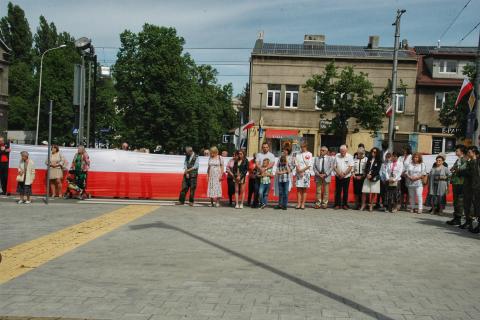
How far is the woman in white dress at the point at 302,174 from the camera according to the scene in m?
14.3

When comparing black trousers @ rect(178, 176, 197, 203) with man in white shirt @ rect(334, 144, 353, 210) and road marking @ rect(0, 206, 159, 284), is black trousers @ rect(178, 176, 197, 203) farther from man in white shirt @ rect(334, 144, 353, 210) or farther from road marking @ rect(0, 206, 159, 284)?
man in white shirt @ rect(334, 144, 353, 210)

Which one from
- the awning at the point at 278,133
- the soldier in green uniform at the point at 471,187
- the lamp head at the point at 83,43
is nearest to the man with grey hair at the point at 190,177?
the soldier in green uniform at the point at 471,187

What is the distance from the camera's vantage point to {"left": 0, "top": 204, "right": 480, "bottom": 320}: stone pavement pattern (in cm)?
506

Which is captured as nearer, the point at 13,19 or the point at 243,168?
the point at 243,168

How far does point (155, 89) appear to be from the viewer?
48.8m

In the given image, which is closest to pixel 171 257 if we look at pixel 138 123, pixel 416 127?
pixel 416 127

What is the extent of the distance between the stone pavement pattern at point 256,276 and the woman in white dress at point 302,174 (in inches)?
147

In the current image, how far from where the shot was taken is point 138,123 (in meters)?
48.7

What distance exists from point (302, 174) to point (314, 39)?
36028 millimetres

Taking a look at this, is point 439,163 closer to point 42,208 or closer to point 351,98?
point 42,208

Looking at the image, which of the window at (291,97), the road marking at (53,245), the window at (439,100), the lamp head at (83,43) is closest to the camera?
the road marking at (53,245)

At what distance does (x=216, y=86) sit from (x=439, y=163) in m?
66.5

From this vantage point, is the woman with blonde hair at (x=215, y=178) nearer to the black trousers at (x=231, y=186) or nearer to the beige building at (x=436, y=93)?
the black trousers at (x=231, y=186)

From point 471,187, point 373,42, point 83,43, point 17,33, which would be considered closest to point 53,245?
point 471,187
